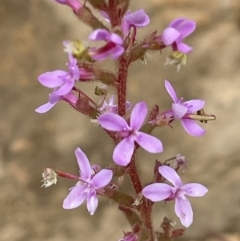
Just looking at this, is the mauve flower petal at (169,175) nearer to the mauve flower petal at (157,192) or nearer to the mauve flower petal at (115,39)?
the mauve flower petal at (157,192)

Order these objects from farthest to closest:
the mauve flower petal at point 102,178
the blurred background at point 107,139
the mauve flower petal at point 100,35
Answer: the blurred background at point 107,139, the mauve flower petal at point 102,178, the mauve flower petal at point 100,35

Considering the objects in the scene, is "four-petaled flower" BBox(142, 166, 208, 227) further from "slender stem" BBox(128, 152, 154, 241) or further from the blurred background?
the blurred background

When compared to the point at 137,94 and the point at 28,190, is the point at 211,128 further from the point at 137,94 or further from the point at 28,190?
the point at 28,190

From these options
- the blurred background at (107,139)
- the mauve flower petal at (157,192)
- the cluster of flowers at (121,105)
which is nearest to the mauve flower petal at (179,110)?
the cluster of flowers at (121,105)

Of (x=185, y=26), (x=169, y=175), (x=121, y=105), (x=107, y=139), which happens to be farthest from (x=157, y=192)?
(x=107, y=139)

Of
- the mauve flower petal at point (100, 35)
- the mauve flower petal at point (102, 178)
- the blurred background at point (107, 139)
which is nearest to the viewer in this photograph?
the mauve flower petal at point (100, 35)

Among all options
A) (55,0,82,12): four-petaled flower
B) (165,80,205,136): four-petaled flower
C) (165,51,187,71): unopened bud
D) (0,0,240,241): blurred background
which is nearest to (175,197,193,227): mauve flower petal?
(165,80,205,136): four-petaled flower

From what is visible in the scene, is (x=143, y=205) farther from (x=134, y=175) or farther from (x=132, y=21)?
(x=132, y=21)

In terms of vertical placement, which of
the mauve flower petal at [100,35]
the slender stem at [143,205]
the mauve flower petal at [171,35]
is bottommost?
the slender stem at [143,205]
